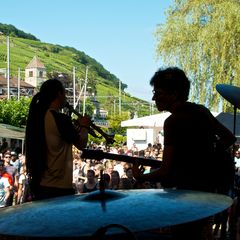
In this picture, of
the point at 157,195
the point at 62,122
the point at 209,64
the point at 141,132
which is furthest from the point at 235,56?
the point at 157,195

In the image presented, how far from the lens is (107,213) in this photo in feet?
8.36

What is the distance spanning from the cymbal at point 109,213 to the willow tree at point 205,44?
2024 centimetres

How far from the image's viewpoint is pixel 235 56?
77.2 feet

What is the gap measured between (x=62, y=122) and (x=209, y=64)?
20.0 metres

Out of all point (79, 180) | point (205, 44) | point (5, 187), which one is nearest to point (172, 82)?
point (5, 187)

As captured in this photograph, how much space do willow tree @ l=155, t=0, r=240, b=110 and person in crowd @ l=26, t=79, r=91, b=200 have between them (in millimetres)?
18601

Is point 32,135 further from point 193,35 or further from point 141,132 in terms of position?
point 141,132

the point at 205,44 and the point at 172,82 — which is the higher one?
the point at 205,44

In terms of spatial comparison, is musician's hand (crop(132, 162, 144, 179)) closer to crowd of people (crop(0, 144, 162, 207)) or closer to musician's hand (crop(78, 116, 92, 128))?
musician's hand (crop(78, 116, 92, 128))

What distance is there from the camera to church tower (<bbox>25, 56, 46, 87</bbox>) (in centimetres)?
14912

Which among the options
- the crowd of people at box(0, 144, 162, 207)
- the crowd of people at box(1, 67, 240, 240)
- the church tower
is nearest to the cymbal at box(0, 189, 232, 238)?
the crowd of people at box(1, 67, 240, 240)

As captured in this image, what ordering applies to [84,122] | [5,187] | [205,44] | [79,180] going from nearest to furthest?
[84,122], [5,187], [79,180], [205,44]

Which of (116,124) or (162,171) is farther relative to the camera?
(116,124)

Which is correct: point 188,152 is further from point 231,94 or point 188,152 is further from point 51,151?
point 231,94
